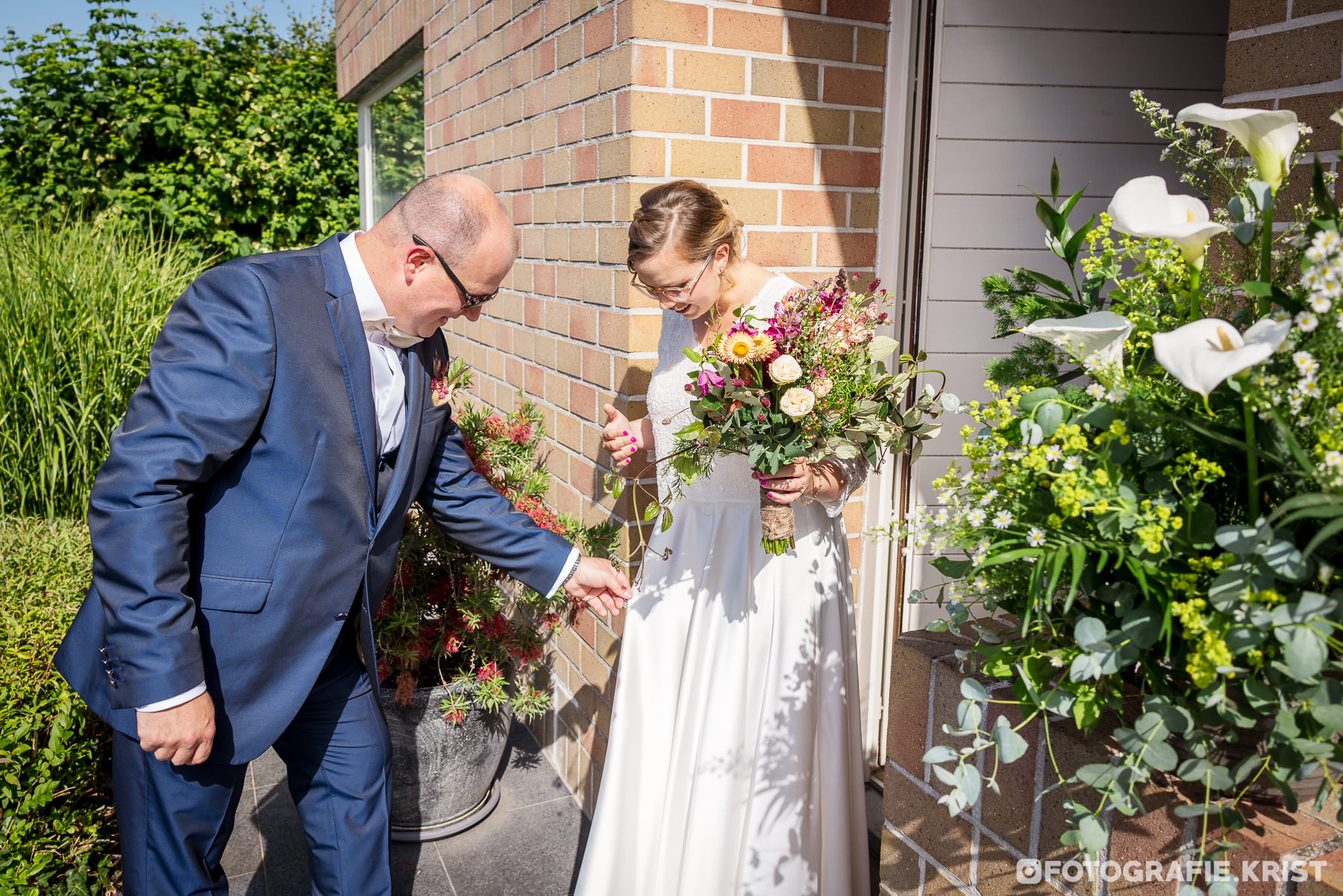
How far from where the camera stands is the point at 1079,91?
3064 mm

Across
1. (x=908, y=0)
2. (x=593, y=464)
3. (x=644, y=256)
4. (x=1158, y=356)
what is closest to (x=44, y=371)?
(x=593, y=464)

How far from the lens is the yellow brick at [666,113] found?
2.88m

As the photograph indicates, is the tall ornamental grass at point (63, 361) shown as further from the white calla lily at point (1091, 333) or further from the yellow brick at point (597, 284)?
the white calla lily at point (1091, 333)

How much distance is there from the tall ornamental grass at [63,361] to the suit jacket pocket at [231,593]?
3.18m

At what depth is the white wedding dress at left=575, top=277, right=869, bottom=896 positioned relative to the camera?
8.32ft

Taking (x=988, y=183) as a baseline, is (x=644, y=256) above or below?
below

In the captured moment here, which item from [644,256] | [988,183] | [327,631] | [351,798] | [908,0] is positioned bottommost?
[351,798]

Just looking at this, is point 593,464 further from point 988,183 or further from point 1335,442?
point 1335,442

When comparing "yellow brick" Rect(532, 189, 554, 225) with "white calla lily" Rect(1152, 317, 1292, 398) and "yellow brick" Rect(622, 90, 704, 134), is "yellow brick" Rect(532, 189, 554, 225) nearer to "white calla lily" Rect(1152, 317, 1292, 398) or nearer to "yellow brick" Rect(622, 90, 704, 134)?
"yellow brick" Rect(622, 90, 704, 134)

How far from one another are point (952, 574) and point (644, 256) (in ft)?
4.61

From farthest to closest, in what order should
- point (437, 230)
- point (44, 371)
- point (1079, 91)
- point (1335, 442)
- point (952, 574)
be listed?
point (44, 371) → point (1079, 91) → point (437, 230) → point (952, 574) → point (1335, 442)

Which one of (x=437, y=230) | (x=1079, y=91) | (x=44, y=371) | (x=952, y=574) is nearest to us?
(x=952, y=574)

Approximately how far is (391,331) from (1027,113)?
221 centimetres

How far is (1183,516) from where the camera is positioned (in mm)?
1211
